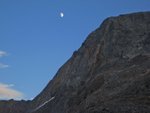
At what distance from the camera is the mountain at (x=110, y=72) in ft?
94.1

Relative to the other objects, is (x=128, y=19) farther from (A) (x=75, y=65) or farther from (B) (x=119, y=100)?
(B) (x=119, y=100)

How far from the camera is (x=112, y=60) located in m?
47.8

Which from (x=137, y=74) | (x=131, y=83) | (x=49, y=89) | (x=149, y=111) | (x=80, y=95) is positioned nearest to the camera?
(x=149, y=111)

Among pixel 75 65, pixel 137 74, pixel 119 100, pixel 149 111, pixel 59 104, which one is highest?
pixel 75 65

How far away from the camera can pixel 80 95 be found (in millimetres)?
42312

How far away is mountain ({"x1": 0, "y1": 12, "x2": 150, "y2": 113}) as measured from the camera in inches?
1130

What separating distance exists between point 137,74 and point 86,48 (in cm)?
3111

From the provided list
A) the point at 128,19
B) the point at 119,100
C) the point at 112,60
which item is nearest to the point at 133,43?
the point at 112,60

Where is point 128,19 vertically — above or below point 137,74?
above

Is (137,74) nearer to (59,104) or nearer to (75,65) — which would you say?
(59,104)

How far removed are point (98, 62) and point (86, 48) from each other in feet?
37.3

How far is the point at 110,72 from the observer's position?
39.5 m

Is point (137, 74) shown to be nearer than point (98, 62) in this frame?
Yes

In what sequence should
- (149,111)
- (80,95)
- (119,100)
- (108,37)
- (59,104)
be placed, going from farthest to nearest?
(108,37)
(59,104)
(80,95)
(119,100)
(149,111)
